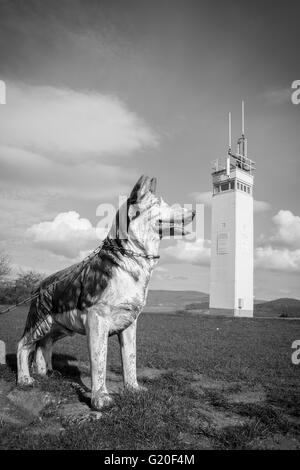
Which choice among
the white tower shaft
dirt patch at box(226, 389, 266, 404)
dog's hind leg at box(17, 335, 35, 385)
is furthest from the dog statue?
the white tower shaft

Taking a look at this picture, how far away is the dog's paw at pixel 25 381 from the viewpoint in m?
5.82

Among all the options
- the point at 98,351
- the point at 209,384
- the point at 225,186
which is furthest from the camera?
the point at 225,186

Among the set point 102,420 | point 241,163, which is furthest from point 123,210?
point 241,163

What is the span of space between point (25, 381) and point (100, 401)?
1963 mm

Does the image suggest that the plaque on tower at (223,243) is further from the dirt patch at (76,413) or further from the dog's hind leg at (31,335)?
the dirt patch at (76,413)

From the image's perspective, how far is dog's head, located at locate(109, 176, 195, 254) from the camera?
16.4 feet

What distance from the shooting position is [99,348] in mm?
4773

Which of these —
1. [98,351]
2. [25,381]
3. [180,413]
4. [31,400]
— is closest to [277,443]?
[180,413]

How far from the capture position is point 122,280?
491 centimetres

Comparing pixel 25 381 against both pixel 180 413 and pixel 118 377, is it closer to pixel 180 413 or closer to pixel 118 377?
pixel 118 377

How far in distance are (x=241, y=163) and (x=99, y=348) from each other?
134 ft

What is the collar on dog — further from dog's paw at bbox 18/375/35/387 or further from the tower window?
the tower window
